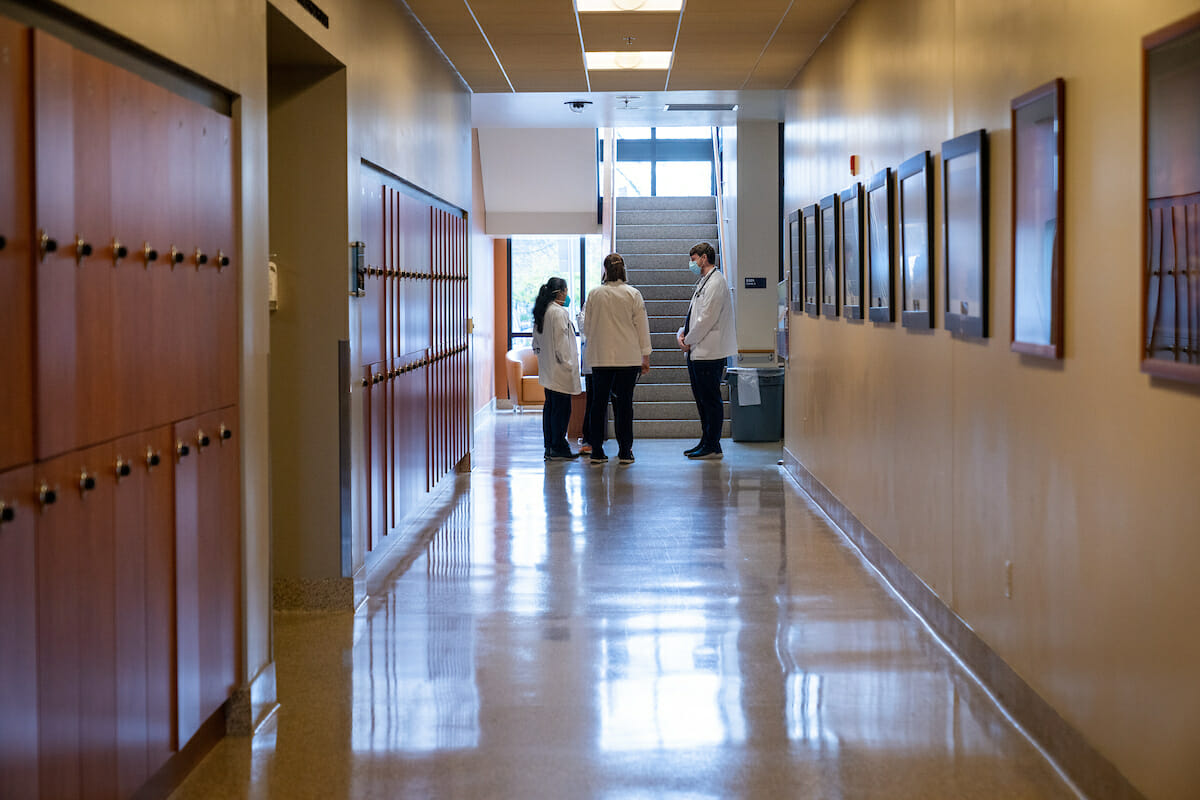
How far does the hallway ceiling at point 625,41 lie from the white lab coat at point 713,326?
169 cm

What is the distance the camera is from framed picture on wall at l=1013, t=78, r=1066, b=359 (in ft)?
11.6

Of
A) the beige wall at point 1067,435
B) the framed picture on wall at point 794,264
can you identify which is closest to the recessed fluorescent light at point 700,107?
the framed picture on wall at point 794,264

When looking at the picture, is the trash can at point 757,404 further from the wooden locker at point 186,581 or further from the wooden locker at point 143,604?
the wooden locker at point 143,604

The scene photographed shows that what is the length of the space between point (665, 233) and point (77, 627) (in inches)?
522

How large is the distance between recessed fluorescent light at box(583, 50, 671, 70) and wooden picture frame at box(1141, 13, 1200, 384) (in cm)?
581

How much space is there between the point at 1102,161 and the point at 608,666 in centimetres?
251

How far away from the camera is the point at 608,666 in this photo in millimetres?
4578

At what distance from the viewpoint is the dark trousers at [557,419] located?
10727 millimetres

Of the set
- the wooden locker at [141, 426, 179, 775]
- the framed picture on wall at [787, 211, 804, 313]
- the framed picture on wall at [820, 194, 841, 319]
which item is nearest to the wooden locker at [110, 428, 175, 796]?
the wooden locker at [141, 426, 179, 775]

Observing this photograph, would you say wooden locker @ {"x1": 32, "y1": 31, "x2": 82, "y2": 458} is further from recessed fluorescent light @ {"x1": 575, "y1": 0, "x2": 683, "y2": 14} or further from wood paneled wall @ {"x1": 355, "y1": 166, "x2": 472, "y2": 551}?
recessed fluorescent light @ {"x1": 575, "y1": 0, "x2": 683, "y2": 14}

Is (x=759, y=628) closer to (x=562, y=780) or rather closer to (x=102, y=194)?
(x=562, y=780)

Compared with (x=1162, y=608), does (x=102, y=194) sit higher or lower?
higher

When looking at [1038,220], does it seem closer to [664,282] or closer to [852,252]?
[852,252]

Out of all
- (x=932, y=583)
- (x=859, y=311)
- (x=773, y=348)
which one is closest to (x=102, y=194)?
(x=932, y=583)
